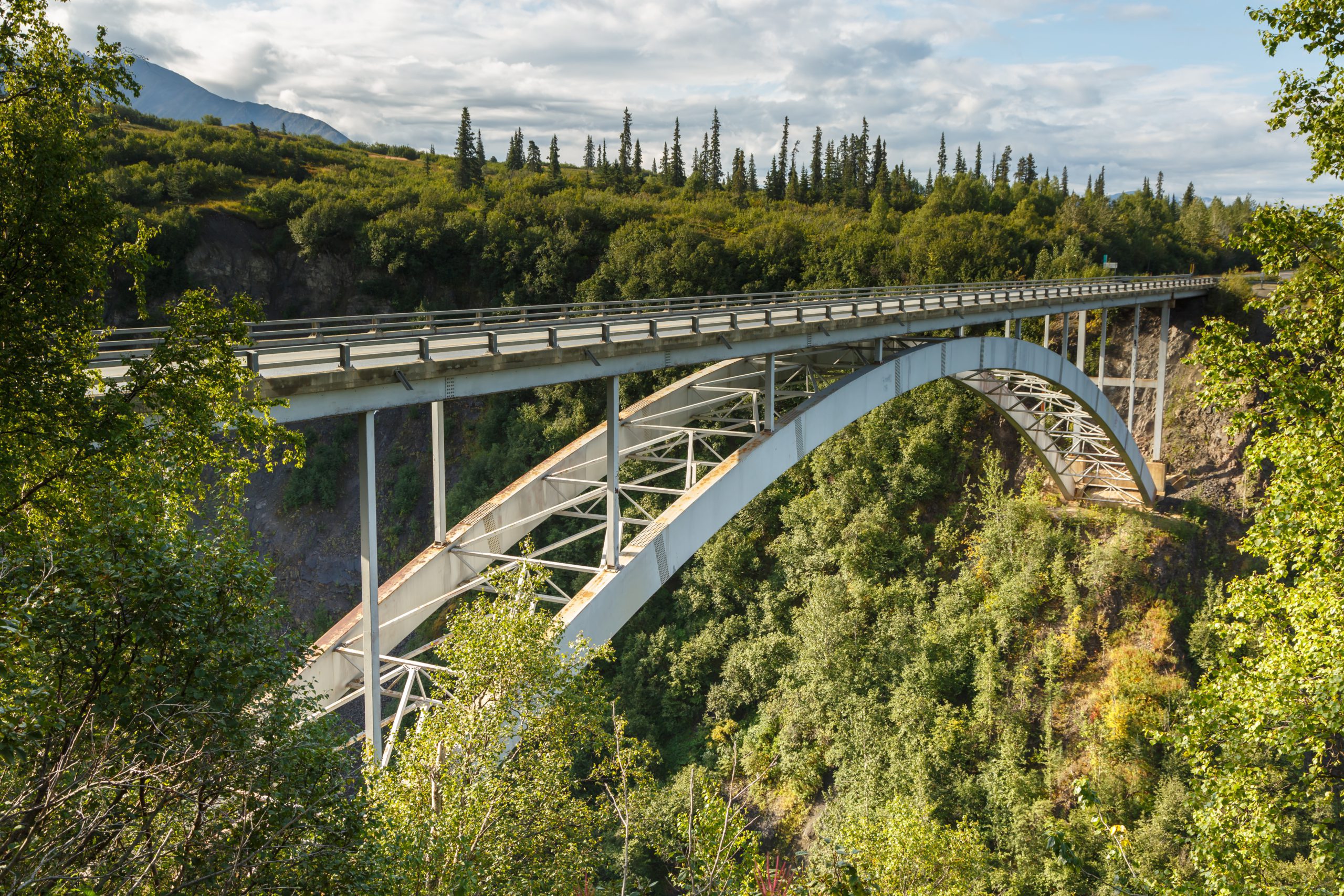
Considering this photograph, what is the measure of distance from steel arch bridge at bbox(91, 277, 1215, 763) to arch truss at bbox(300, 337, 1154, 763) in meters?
0.05

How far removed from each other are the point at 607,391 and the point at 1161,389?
28.2 m

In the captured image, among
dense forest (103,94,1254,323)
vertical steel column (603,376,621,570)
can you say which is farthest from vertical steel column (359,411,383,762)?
dense forest (103,94,1254,323)

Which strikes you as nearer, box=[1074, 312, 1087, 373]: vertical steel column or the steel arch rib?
the steel arch rib

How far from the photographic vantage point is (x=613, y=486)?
1336cm

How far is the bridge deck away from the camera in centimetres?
1048

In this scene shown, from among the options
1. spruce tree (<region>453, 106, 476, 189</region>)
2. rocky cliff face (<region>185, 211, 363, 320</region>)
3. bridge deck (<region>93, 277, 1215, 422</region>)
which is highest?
spruce tree (<region>453, 106, 476, 189</region>)

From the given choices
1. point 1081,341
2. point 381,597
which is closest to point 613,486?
point 381,597

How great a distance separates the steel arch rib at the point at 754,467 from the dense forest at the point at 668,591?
1389mm

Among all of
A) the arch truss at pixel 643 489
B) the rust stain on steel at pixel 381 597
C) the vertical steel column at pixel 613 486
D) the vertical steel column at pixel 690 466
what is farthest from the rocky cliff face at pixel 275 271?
the vertical steel column at pixel 613 486

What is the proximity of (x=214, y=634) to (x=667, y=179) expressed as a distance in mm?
81468

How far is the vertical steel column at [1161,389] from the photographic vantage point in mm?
34062

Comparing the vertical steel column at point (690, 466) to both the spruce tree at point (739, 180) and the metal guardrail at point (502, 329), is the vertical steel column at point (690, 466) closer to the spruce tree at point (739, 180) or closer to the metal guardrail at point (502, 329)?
the metal guardrail at point (502, 329)

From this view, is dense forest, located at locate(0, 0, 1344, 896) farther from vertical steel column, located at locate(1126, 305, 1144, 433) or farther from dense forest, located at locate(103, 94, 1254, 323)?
vertical steel column, located at locate(1126, 305, 1144, 433)

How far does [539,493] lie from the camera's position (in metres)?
15.9
